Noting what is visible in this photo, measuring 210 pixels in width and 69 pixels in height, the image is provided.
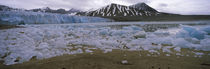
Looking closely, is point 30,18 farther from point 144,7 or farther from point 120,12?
point 144,7

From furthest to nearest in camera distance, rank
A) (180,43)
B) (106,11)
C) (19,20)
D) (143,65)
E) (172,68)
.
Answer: (106,11), (19,20), (180,43), (143,65), (172,68)

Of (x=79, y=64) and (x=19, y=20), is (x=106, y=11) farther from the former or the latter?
(x=79, y=64)

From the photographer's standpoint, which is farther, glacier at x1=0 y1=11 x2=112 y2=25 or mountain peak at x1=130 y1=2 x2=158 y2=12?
mountain peak at x1=130 y1=2 x2=158 y2=12

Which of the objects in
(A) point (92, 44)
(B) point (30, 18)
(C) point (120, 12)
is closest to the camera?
(A) point (92, 44)

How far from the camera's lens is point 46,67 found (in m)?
1.75

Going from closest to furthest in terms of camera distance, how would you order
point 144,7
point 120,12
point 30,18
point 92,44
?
point 92,44, point 30,18, point 120,12, point 144,7

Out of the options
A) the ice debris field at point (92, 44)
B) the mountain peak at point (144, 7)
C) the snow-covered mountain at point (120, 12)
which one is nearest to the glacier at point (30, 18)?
the ice debris field at point (92, 44)

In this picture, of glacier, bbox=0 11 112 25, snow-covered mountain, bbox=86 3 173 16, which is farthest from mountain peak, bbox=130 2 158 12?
glacier, bbox=0 11 112 25

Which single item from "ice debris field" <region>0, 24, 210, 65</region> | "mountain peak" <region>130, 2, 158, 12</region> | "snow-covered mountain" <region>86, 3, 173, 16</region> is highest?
"mountain peak" <region>130, 2, 158, 12</region>

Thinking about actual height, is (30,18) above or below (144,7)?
below

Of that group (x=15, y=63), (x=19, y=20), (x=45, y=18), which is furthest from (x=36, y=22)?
(x=15, y=63)

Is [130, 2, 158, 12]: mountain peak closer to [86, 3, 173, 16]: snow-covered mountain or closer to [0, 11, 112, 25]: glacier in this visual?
[86, 3, 173, 16]: snow-covered mountain

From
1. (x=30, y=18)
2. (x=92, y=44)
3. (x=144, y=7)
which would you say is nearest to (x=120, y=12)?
(x=144, y=7)

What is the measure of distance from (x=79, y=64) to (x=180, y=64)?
5.62ft
